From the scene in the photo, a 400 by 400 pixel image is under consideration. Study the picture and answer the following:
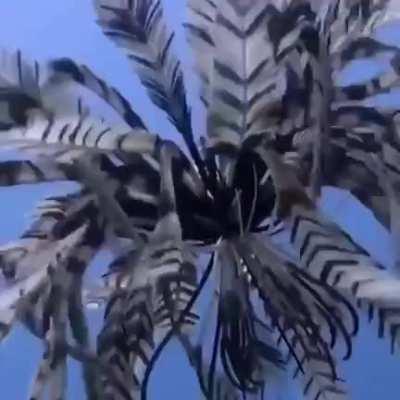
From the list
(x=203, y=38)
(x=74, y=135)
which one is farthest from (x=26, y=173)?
(x=203, y=38)

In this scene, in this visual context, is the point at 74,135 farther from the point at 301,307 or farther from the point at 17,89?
the point at 301,307

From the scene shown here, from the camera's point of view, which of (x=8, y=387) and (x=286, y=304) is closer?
(x=286, y=304)

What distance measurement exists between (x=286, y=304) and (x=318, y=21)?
197mm

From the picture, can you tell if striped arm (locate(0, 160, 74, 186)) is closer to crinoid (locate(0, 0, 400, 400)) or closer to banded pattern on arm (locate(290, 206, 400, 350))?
crinoid (locate(0, 0, 400, 400))

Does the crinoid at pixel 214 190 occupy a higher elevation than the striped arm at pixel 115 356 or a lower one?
higher

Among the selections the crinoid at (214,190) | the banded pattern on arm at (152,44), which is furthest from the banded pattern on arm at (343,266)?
the banded pattern on arm at (152,44)

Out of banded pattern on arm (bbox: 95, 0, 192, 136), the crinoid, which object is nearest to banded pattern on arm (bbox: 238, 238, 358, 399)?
the crinoid

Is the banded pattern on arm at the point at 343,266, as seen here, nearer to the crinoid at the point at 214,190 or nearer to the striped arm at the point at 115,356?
the crinoid at the point at 214,190

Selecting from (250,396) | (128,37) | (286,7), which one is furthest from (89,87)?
(250,396)

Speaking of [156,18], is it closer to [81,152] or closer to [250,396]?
[81,152]

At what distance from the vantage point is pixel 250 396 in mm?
702

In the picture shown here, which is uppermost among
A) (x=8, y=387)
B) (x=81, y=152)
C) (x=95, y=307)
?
(x=81, y=152)

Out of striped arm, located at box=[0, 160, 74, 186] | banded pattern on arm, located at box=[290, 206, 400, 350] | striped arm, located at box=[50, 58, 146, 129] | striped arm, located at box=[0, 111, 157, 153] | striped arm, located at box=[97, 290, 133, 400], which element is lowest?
striped arm, located at box=[97, 290, 133, 400]

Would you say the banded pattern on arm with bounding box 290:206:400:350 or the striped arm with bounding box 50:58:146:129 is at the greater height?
the striped arm with bounding box 50:58:146:129
